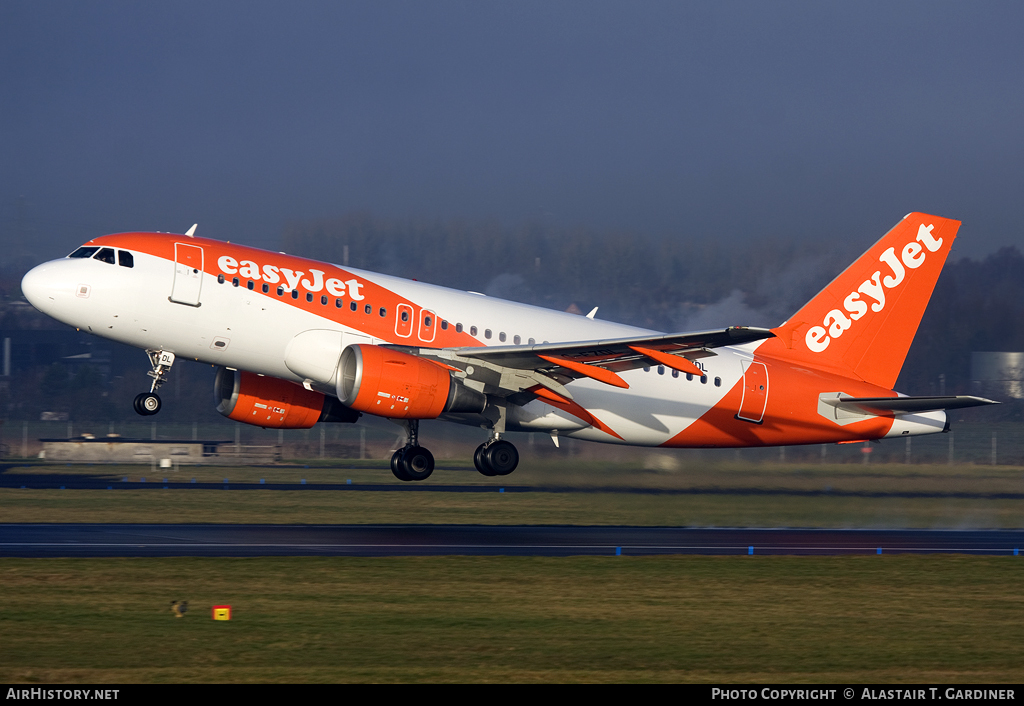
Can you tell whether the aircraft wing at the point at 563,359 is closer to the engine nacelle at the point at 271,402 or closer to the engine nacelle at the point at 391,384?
the engine nacelle at the point at 391,384

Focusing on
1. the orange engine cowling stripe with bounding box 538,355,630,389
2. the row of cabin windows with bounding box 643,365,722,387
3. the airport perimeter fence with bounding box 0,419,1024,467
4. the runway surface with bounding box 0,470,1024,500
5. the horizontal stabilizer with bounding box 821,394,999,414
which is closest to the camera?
the orange engine cowling stripe with bounding box 538,355,630,389

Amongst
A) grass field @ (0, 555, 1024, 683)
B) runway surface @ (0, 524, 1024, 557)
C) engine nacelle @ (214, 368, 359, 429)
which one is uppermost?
engine nacelle @ (214, 368, 359, 429)

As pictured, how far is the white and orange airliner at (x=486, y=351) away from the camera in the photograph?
25766 millimetres

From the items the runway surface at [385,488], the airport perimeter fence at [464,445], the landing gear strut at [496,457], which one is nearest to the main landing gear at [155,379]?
the airport perimeter fence at [464,445]

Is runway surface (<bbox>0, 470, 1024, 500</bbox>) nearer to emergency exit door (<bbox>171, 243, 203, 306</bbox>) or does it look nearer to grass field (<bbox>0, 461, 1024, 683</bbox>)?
grass field (<bbox>0, 461, 1024, 683</bbox>)

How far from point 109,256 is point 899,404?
68.5 ft

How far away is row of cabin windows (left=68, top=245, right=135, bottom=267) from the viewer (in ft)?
84.7

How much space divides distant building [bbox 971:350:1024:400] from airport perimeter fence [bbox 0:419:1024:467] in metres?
4.07

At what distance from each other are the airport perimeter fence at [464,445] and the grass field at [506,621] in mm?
12507

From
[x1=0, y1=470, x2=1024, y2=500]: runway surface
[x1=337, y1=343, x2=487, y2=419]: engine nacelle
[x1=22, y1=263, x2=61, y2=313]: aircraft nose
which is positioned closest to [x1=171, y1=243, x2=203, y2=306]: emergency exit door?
[x1=22, y1=263, x2=61, y2=313]: aircraft nose

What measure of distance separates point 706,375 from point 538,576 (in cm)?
1155

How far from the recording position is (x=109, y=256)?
1019 inches
